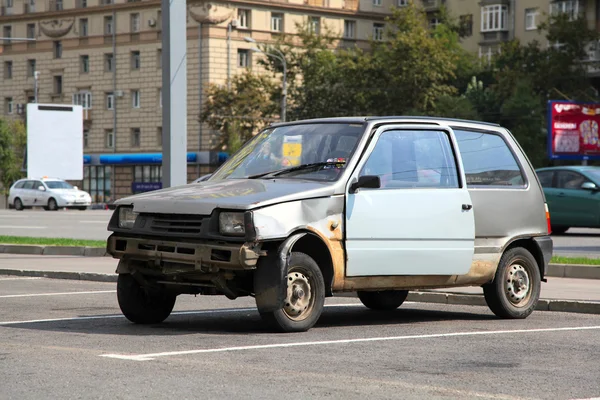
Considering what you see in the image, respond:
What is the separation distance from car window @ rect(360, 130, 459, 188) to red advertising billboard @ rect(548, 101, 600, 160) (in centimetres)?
4416

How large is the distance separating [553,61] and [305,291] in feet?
213

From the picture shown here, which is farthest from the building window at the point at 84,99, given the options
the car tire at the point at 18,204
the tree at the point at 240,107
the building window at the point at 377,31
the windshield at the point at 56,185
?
the windshield at the point at 56,185

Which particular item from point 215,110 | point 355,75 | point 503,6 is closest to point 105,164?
point 215,110

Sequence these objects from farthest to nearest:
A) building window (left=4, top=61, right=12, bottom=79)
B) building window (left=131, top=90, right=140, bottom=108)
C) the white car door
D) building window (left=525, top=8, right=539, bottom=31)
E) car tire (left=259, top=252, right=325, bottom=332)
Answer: building window (left=4, top=61, right=12, bottom=79)
building window (left=131, top=90, right=140, bottom=108)
building window (left=525, top=8, right=539, bottom=31)
the white car door
car tire (left=259, top=252, right=325, bottom=332)

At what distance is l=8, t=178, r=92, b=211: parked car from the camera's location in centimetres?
6206

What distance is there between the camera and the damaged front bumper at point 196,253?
32.7ft

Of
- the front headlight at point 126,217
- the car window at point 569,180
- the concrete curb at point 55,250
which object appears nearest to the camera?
the front headlight at point 126,217

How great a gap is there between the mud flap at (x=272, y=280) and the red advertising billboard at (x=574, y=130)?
4606 centimetres

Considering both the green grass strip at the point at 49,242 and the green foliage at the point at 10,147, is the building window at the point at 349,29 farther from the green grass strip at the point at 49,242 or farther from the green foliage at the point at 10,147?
the green grass strip at the point at 49,242

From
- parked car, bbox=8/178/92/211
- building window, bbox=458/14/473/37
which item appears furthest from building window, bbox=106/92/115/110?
parked car, bbox=8/178/92/211

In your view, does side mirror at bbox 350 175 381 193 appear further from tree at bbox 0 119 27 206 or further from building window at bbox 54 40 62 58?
building window at bbox 54 40 62 58

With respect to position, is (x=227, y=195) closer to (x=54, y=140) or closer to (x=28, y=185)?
(x=54, y=140)

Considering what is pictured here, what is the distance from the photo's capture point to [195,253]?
1013 cm

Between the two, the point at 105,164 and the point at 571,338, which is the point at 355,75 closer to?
the point at 105,164
